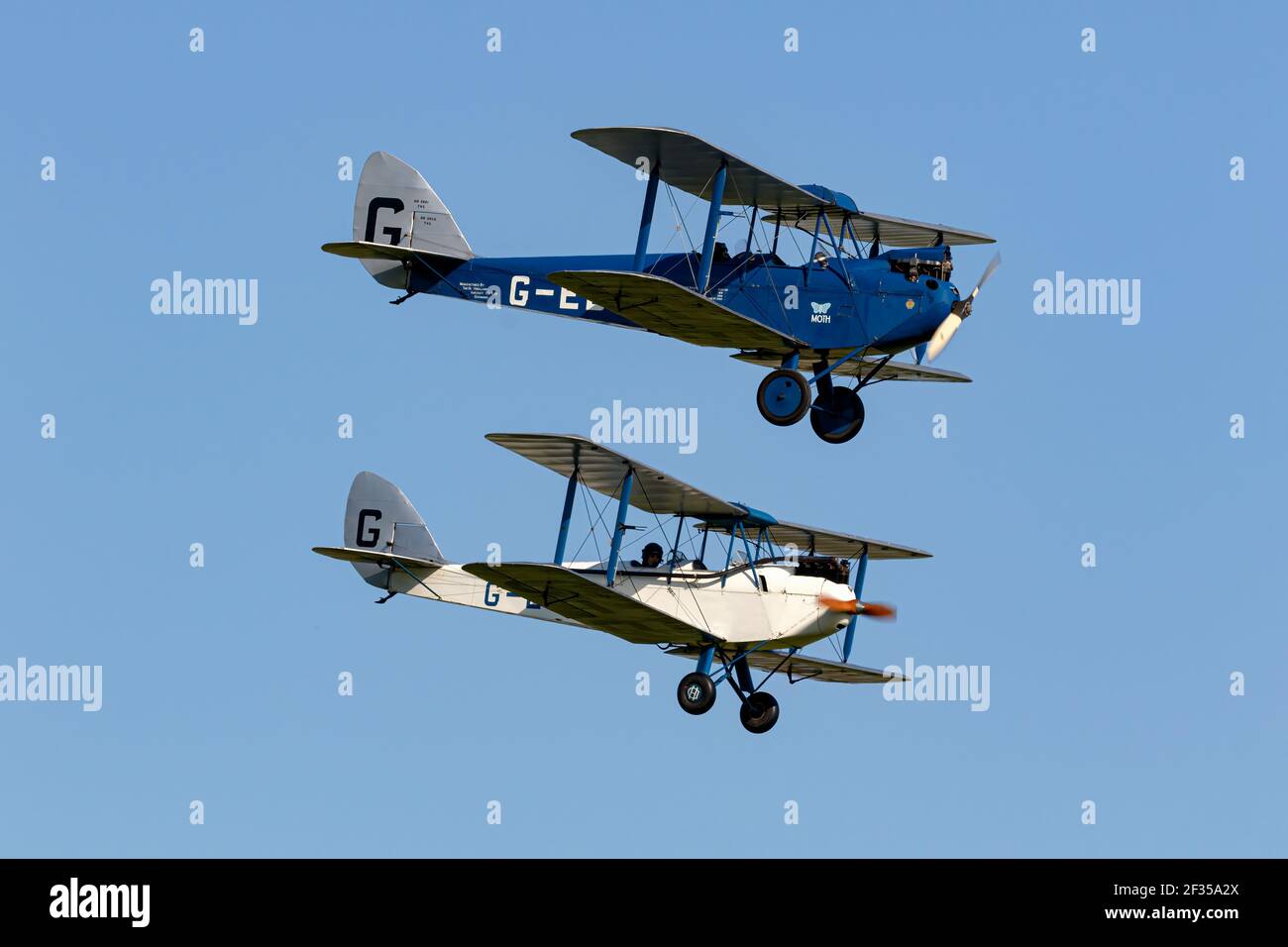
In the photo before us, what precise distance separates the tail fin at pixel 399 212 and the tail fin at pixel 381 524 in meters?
4.70

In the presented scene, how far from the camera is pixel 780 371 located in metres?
31.1

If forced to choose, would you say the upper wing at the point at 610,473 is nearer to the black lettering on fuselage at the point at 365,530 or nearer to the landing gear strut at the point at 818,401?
the landing gear strut at the point at 818,401

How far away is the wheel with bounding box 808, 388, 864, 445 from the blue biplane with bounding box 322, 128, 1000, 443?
0.04 ft

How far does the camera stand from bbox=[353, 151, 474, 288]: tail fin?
114 feet

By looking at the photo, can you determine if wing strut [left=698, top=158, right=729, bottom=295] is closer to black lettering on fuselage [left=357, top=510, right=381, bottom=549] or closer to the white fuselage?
the white fuselage

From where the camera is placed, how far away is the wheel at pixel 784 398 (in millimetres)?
30828

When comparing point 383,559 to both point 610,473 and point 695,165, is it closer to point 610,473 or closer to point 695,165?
point 610,473

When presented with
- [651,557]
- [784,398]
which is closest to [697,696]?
[651,557]

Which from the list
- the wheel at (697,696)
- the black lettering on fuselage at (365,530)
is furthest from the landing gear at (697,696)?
the black lettering on fuselage at (365,530)

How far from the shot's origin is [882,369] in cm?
3403

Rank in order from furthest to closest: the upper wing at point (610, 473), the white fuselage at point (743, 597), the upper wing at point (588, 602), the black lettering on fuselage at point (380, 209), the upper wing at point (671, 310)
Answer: the black lettering on fuselage at point (380, 209) < the white fuselage at point (743, 597) < the upper wing at point (610, 473) < the upper wing at point (588, 602) < the upper wing at point (671, 310)

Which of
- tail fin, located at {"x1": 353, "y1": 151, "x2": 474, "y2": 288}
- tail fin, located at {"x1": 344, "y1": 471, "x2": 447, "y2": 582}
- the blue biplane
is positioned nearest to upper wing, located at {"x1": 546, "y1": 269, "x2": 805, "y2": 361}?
the blue biplane
